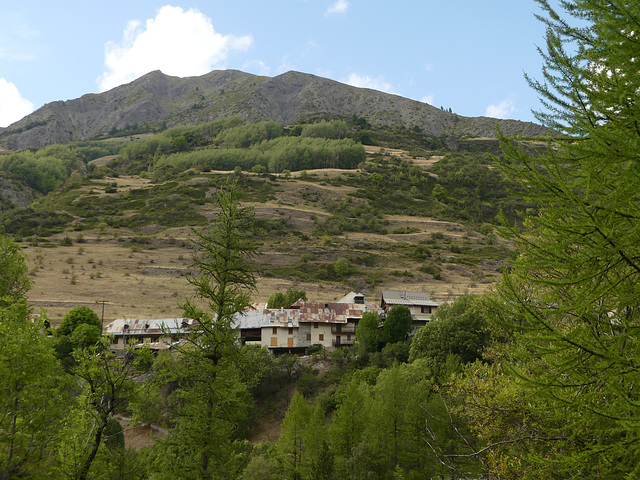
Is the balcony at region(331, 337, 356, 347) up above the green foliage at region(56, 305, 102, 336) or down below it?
below

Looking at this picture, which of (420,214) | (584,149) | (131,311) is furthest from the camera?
(420,214)

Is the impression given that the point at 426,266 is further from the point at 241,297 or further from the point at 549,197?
the point at 549,197

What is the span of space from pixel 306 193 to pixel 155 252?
44216mm

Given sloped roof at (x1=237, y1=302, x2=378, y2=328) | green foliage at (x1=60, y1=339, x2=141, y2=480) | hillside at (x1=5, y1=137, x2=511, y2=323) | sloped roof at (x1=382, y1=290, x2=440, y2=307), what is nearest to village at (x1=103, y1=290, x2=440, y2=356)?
sloped roof at (x1=237, y1=302, x2=378, y2=328)

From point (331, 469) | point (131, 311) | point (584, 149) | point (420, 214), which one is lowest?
point (331, 469)

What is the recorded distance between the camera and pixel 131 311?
5428cm

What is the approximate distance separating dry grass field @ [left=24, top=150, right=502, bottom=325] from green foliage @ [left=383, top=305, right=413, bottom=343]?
39.9ft

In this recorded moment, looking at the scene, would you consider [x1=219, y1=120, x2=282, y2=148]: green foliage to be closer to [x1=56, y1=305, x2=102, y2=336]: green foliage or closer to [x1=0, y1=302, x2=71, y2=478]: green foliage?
[x1=56, y1=305, x2=102, y2=336]: green foliage

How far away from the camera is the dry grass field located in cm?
5725

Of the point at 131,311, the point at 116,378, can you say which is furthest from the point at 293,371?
the point at 116,378

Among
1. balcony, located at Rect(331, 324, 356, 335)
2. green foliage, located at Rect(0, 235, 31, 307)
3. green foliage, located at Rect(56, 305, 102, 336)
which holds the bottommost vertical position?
balcony, located at Rect(331, 324, 356, 335)

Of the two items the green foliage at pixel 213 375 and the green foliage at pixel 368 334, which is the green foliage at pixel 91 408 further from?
the green foliage at pixel 368 334

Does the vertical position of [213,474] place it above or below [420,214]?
below

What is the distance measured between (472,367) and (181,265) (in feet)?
214
